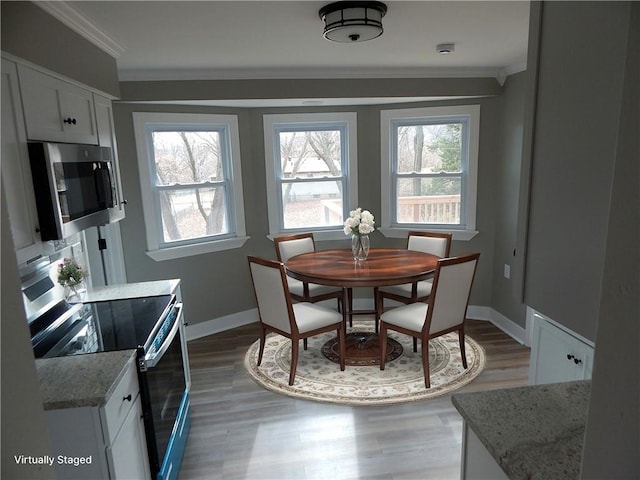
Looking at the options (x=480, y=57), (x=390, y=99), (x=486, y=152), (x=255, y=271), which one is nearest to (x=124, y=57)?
(x=255, y=271)

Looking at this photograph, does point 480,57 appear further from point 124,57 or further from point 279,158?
point 124,57

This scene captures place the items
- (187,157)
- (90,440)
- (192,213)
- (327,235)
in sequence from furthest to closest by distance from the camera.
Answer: (327,235) → (192,213) → (187,157) → (90,440)

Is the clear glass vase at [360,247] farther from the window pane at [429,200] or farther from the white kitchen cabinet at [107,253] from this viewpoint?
the white kitchen cabinet at [107,253]

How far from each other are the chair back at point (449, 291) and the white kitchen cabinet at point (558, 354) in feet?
2.27

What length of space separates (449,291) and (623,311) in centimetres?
241

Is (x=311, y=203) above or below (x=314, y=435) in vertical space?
above

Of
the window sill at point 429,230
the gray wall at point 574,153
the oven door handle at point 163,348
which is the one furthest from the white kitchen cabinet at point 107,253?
the window sill at point 429,230

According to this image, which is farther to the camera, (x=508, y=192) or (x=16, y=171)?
(x=508, y=192)

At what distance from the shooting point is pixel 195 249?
12.8 ft

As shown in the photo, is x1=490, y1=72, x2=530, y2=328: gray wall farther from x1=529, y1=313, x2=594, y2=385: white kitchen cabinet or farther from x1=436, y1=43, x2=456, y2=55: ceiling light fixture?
x1=529, y1=313, x2=594, y2=385: white kitchen cabinet

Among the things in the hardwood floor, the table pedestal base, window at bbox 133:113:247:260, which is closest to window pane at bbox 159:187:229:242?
window at bbox 133:113:247:260

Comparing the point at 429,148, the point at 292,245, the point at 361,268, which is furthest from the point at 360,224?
the point at 429,148

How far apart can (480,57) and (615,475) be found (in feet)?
10.5

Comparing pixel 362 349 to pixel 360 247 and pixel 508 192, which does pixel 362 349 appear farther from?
pixel 508 192
